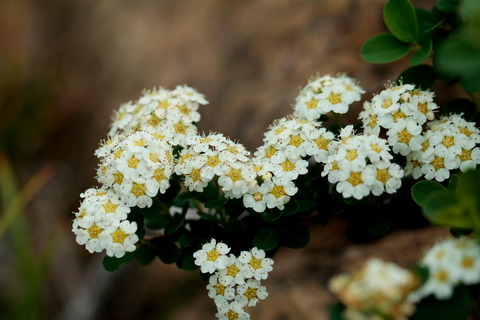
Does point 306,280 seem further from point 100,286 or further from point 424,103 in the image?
point 100,286

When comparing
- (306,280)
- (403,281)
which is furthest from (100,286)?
(403,281)

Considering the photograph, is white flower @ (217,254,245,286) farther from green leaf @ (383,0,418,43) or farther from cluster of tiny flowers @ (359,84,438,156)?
green leaf @ (383,0,418,43)

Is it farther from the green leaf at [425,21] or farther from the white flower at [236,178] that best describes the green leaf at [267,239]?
the green leaf at [425,21]

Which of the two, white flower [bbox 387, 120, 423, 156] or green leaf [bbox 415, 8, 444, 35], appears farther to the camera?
green leaf [bbox 415, 8, 444, 35]

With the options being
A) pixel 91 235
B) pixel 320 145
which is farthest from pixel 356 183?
pixel 91 235

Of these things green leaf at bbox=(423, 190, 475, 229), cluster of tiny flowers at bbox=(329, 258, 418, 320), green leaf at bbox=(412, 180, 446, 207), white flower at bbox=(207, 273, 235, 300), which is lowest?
cluster of tiny flowers at bbox=(329, 258, 418, 320)


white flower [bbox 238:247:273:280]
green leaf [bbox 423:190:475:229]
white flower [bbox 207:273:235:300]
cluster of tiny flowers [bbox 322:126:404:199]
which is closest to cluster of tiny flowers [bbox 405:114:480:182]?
cluster of tiny flowers [bbox 322:126:404:199]

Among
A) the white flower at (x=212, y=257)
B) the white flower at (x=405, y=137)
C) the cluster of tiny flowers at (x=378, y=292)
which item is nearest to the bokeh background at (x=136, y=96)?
the white flower at (x=405, y=137)
